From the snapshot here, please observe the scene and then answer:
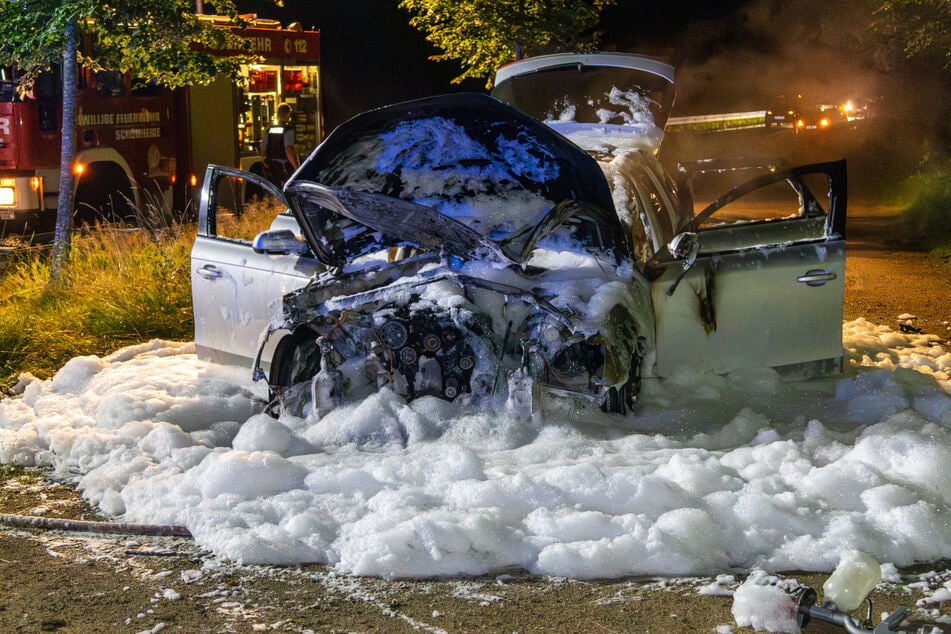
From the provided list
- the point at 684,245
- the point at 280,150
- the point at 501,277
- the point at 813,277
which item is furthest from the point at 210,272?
the point at 280,150

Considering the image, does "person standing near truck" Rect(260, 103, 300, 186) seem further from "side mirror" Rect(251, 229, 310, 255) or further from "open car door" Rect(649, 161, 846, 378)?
"open car door" Rect(649, 161, 846, 378)

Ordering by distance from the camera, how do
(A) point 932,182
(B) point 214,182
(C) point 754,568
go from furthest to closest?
(A) point 932,182 < (B) point 214,182 < (C) point 754,568

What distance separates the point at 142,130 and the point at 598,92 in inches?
336

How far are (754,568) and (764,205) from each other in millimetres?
16504

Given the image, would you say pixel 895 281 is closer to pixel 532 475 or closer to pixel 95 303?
pixel 95 303

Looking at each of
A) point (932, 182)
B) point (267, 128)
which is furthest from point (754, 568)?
point (267, 128)

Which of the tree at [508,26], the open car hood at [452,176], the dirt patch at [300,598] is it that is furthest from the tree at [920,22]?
the dirt patch at [300,598]

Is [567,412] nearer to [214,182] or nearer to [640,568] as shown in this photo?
[640,568]

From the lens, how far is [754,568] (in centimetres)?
426

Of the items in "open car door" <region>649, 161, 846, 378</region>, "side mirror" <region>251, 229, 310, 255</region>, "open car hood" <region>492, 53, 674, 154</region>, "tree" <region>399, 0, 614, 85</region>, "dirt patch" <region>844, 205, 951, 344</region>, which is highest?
"tree" <region>399, 0, 614, 85</region>

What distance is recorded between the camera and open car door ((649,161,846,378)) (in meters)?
6.00

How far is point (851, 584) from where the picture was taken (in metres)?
3.69

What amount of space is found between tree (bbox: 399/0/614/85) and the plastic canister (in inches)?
466

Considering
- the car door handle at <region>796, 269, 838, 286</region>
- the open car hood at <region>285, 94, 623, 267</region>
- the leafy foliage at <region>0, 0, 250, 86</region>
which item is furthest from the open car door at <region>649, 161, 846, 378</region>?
the leafy foliage at <region>0, 0, 250, 86</region>
